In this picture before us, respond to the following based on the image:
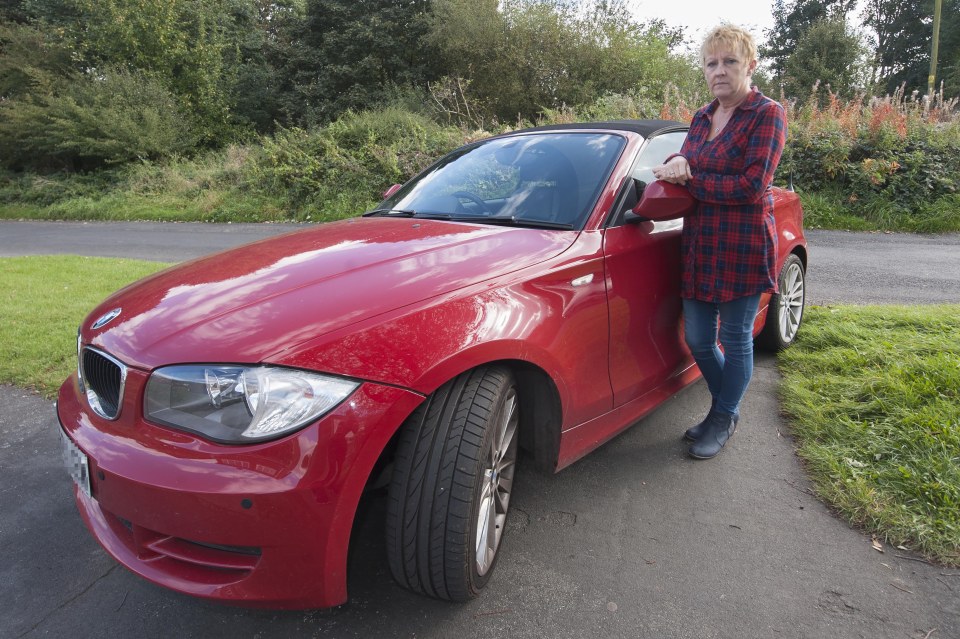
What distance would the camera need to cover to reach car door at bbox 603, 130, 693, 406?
7.75ft

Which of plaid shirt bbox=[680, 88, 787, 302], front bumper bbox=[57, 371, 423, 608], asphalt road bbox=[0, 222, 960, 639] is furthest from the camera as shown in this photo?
plaid shirt bbox=[680, 88, 787, 302]

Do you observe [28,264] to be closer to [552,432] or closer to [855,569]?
[552,432]

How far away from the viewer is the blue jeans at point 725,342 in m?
2.61

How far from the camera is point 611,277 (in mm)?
2318

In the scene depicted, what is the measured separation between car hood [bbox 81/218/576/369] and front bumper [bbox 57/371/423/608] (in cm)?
20

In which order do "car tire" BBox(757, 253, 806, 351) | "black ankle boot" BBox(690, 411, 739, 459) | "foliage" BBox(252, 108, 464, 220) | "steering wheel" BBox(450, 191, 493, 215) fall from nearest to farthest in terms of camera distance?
"steering wheel" BBox(450, 191, 493, 215), "black ankle boot" BBox(690, 411, 739, 459), "car tire" BBox(757, 253, 806, 351), "foliage" BBox(252, 108, 464, 220)

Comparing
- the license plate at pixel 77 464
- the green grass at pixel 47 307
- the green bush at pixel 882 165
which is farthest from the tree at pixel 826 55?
the license plate at pixel 77 464

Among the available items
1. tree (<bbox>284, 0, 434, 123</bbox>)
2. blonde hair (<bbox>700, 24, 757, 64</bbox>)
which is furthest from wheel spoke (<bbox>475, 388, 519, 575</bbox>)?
tree (<bbox>284, 0, 434, 123</bbox>)

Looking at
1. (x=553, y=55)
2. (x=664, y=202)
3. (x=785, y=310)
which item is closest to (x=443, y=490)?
(x=664, y=202)

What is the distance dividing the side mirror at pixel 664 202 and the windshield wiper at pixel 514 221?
0.30m

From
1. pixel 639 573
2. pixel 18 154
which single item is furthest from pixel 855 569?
pixel 18 154

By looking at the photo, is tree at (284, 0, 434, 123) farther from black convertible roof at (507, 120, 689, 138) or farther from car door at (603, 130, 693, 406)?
car door at (603, 130, 693, 406)

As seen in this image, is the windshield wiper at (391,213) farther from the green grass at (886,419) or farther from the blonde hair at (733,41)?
the green grass at (886,419)

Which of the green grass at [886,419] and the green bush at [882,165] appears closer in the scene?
the green grass at [886,419]
